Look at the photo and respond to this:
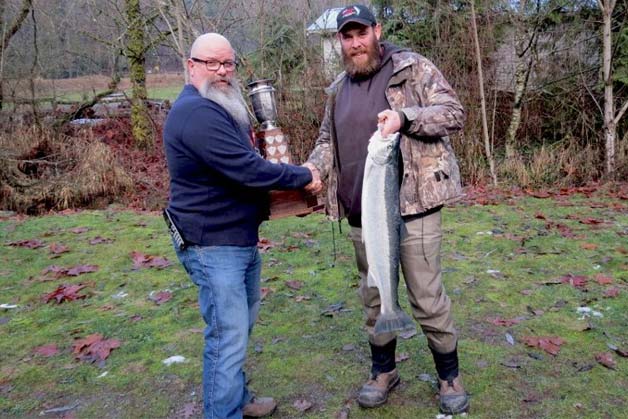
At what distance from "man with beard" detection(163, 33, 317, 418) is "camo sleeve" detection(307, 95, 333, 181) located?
48cm

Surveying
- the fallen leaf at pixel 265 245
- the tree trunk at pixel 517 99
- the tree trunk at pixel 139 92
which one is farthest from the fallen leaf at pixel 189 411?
the tree trunk at pixel 139 92

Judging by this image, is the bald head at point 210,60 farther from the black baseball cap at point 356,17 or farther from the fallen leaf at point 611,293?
the fallen leaf at point 611,293

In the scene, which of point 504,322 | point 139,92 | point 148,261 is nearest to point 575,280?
point 504,322

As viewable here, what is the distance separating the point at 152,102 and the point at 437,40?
11056mm

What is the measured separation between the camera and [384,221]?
291 cm

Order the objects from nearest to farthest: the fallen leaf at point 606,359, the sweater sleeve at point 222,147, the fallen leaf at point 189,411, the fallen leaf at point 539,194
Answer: the sweater sleeve at point 222,147 → the fallen leaf at point 189,411 → the fallen leaf at point 606,359 → the fallen leaf at point 539,194

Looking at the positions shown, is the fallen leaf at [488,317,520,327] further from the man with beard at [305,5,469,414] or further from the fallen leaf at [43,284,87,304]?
the fallen leaf at [43,284,87,304]

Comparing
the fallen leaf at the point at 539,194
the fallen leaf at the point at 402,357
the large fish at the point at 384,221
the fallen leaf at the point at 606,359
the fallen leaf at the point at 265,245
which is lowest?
the fallen leaf at the point at 606,359

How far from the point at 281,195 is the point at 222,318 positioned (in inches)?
29.5

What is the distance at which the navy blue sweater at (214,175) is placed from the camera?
2701 mm

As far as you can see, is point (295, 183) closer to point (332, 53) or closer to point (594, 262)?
point (594, 262)

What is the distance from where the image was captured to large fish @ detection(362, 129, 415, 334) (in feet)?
9.23

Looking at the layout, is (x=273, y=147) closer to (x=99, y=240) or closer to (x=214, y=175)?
(x=214, y=175)

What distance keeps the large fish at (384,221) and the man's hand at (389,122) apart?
3 cm
